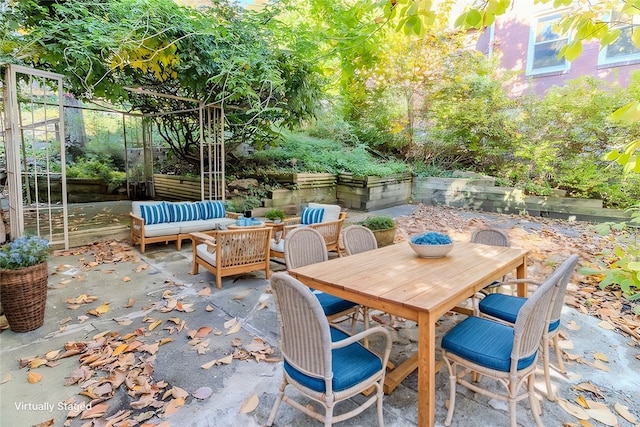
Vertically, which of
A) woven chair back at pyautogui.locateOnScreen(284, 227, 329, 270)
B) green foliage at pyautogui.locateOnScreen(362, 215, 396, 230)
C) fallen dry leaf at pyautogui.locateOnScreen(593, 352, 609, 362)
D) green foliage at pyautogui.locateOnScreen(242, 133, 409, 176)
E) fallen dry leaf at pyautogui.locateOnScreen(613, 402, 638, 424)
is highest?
green foliage at pyautogui.locateOnScreen(242, 133, 409, 176)

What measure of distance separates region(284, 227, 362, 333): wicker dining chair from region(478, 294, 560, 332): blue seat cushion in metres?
0.87

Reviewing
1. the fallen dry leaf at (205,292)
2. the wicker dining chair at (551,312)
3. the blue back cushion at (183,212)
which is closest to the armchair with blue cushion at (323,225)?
the fallen dry leaf at (205,292)

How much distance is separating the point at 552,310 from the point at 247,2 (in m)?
6.27

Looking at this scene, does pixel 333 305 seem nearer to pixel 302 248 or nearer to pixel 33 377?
pixel 302 248

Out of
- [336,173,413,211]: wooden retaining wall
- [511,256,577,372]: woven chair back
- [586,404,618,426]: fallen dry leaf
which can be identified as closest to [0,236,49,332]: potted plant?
[511,256,577,372]: woven chair back

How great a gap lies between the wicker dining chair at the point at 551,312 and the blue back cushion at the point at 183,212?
476 cm

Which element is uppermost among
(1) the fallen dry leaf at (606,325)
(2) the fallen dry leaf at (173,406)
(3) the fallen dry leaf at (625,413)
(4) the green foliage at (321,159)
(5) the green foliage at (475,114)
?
(5) the green foliage at (475,114)

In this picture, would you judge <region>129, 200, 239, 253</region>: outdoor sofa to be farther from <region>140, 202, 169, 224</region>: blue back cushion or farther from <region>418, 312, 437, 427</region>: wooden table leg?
<region>418, 312, 437, 427</region>: wooden table leg

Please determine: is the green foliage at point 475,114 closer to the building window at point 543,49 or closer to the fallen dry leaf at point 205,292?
the building window at point 543,49

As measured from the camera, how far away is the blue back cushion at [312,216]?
5.18m

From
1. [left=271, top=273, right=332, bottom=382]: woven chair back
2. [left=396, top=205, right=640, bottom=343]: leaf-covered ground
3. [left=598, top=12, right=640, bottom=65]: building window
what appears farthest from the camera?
[left=598, top=12, right=640, bottom=65]: building window

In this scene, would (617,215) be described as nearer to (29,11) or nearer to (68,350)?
(68,350)

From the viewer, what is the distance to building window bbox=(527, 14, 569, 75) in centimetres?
880

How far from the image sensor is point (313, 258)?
9.20ft
